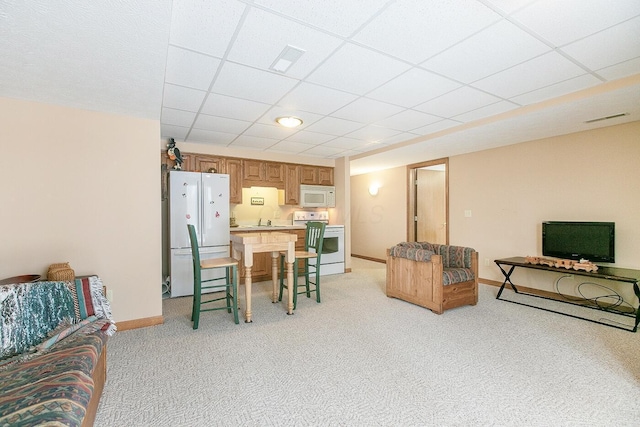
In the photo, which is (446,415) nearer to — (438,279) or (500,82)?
(438,279)

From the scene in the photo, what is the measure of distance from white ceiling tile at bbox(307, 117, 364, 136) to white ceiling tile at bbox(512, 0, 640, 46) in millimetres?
2013

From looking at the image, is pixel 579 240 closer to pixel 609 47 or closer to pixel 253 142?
pixel 609 47

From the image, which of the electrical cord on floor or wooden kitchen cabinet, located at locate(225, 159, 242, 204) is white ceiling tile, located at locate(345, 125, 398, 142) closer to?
wooden kitchen cabinet, located at locate(225, 159, 242, 204)

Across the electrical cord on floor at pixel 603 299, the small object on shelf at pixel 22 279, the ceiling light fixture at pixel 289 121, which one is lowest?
the electrical cord on floor at pixel 603 299

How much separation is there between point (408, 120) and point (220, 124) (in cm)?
233

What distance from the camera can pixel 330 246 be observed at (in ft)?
17.7

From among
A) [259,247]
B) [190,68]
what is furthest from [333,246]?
[190,68]

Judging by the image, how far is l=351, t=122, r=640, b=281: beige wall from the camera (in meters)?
3.40

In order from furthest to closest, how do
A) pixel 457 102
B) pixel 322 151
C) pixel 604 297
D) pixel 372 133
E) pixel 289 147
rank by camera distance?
pixel 322 151 < pixel 289 147 < pixel 372 133 < pixel 604 297 < pixel 457 102

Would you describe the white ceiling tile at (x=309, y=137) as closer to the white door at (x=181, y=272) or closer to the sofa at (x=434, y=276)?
the sofa at (x=434, y=276)

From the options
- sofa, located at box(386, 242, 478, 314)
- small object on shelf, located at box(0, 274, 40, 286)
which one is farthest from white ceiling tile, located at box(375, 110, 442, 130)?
small object on shelf, located at box(0, 274, 40, 286)

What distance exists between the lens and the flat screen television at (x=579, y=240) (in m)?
3.42

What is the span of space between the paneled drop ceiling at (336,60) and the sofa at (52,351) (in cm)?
158

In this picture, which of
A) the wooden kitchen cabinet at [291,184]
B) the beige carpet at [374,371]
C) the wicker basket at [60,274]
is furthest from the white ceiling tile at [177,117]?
the beige carpet at [374,371]
